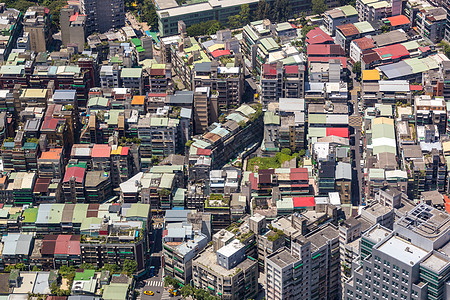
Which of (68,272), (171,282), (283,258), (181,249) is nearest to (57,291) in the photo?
(68,272)

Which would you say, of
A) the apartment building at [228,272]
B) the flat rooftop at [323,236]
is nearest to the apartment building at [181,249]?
the apartment building at [228,272]

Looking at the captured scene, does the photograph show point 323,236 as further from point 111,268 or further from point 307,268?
point 111,268

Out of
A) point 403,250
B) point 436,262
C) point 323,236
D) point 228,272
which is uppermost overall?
point 403,250

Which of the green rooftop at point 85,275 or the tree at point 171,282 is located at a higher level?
the green rooftop at point 85,275

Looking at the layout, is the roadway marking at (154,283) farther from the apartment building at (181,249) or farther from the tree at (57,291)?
the tree at (57,291)

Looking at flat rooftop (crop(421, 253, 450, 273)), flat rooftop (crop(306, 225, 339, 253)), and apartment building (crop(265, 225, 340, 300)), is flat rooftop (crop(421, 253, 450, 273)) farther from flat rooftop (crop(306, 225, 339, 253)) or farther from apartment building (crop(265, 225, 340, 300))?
flat rooftop (crop(306, 225, 339, 253))

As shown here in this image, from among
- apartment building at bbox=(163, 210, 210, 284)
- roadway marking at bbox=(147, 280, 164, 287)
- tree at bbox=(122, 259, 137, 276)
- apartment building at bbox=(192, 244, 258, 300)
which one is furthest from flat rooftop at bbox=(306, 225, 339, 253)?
tree at bbox=(122, 259, 137, 276)

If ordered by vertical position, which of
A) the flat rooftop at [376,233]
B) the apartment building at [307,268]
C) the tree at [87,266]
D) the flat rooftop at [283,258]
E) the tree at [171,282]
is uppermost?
the flat rooftop at [376,233]

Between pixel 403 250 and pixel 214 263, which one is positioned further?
pixel 214 263
